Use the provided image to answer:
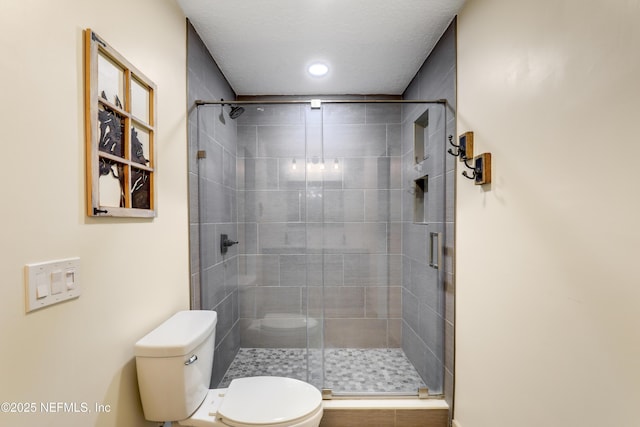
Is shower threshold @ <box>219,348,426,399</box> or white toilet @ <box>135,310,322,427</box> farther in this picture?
shower threshold @ <box>219,348,426,399</box>

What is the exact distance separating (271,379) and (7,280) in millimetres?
1257

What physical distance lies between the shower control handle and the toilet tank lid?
630 mm

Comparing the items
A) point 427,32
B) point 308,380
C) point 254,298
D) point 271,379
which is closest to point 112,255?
point 271,379

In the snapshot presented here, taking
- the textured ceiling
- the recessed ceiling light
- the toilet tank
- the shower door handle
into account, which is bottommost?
the toilet tank

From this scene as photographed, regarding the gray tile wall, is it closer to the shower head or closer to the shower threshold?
the shower threshold

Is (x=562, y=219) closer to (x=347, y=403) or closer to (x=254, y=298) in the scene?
(x=347, y=403)

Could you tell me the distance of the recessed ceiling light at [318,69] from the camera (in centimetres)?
231

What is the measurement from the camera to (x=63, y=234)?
0.90m

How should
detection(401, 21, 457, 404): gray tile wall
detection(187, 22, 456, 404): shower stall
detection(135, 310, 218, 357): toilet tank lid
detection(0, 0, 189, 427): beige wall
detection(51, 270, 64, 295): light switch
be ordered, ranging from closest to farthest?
1. detection(0, 0, 189, 427): beige wall
2. detection(51, 270, 64, 295): light switch
3. detection(135, 310, 218, 357): toilet tank lid
4. detection(401, 21, 457, 404): gray tile wall
5. detection(187, 22, 456, 404): shower stall

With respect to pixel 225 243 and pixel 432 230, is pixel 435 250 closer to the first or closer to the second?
pixel 432 230

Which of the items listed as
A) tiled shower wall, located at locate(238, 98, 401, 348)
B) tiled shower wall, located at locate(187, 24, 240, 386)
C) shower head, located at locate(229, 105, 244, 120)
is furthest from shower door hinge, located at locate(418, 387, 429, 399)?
shower head, located at locate(229, 105, 244, 120)

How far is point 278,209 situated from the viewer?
85.1 inches

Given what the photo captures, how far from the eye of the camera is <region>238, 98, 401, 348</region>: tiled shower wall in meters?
2.15

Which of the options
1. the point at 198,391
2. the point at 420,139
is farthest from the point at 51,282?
the point at 420,139
